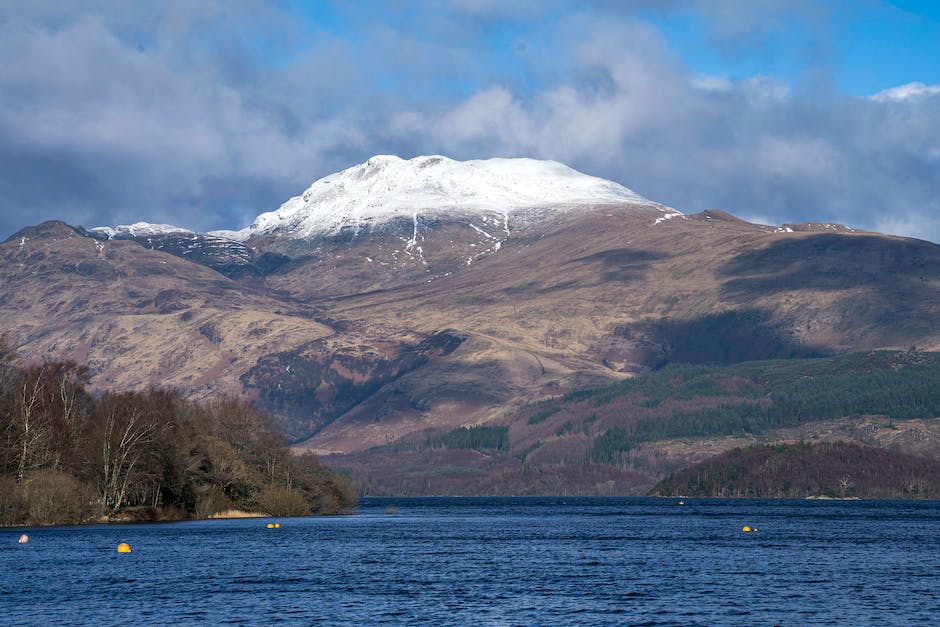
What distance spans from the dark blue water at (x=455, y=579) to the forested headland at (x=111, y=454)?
491 centimetres

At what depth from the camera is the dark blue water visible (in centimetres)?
7756

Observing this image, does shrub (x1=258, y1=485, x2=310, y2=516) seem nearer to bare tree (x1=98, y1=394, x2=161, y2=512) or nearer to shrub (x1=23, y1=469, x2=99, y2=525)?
bare tree (x1=98, y1=394, x2=161, y2=512)

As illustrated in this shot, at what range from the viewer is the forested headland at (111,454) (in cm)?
14100

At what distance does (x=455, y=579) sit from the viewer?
10075 cm

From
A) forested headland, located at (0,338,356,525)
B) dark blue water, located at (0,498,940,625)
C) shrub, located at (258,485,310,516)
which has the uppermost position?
forested headland, located at (0,338,356,525)

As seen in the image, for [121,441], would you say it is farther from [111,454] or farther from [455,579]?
[455,579]

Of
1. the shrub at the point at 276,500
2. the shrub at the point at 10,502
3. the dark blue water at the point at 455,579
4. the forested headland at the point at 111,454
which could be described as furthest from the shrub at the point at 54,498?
the shrub at the point at 276,500

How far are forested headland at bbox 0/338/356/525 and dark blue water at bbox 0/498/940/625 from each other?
16.1ft

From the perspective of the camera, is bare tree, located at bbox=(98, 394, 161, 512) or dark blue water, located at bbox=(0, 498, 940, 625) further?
bare tree, located at bbox=(98, 394, 161, 512)

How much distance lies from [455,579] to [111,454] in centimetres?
6674

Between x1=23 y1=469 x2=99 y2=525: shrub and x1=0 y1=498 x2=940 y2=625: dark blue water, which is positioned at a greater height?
x1=23 y1=469 x2=99 y2=525: shrub

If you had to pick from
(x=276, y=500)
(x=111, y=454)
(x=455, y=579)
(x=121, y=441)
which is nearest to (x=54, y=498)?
(x=111, y=454)

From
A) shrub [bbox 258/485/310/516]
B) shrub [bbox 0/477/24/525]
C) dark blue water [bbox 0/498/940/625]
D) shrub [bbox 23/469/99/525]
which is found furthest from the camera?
shrub [bbox 258/485/310/516]

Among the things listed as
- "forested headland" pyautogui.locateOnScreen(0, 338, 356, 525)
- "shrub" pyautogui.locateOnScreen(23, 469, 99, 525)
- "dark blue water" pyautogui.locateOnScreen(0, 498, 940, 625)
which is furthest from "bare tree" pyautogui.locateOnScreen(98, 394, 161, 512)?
"dark blue water" pyautogui.locateOnScreen(0, 498, 940, 625)
